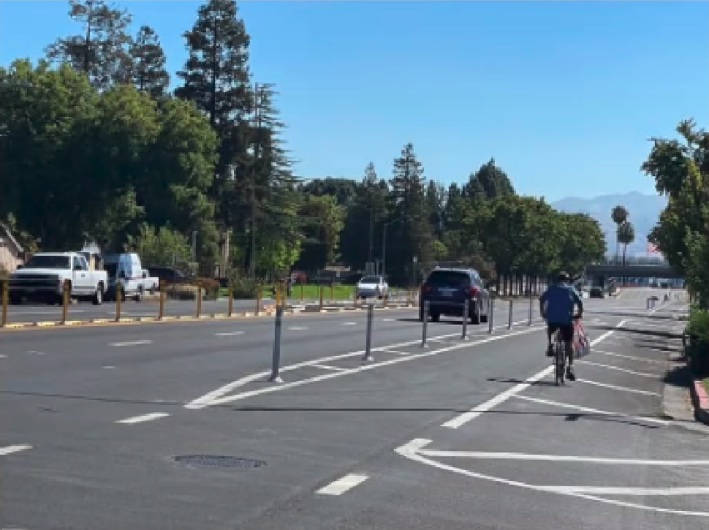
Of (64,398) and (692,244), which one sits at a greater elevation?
(692,244)

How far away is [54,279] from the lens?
1661 inches

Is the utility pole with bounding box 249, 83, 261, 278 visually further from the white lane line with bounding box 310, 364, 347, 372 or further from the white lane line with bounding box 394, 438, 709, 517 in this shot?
the white lane line with bounding box 394, 438, 709, 517

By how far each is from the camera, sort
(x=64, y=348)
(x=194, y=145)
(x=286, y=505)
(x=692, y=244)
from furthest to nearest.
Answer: (x=194, y=145), (x=692, y=244), (x=64, y=348), (x=286, y=505)

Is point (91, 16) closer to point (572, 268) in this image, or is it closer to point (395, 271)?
point (395, 271)

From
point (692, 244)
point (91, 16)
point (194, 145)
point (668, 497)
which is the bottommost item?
point (668, 497)

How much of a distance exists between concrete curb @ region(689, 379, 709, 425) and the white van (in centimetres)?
3592

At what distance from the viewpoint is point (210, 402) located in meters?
14.6

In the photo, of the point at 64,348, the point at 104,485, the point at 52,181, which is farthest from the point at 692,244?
the point at 52,181

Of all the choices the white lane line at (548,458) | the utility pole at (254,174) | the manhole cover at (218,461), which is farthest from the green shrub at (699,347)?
the utility pole at (254,174)

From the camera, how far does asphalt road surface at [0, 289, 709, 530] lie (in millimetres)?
8336

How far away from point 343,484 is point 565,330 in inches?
451

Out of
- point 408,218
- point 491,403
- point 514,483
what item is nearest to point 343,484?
point 514,483

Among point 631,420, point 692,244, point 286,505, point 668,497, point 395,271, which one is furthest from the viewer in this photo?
point 395,271

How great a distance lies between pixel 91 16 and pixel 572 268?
73.7m
